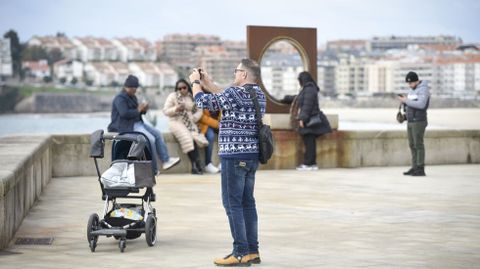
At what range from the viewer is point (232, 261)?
9.05 m

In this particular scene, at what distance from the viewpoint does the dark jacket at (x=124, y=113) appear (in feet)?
51.6

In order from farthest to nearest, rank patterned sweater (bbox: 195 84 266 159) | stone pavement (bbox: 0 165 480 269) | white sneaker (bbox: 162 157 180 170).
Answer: white sneaker (bbox: 162 157 180 170)
stone pavement (bbox: 0 165 480 269)
patterned sweater (bbox: 195 84 266 159)

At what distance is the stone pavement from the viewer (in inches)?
370

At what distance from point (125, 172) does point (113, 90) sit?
177 m

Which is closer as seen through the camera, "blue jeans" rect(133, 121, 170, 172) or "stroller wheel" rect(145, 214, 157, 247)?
"stroller wheel" rect(145, 214, 157, 247)

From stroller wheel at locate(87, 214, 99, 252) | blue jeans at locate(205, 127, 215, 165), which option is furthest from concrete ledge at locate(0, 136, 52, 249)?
blue jeans at locate(205, 127, 215, 165)

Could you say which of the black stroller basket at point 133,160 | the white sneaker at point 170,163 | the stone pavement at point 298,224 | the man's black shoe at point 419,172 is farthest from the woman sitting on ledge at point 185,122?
the black stroller basket at point 133,160

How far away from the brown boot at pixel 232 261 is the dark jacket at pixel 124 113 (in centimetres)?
680

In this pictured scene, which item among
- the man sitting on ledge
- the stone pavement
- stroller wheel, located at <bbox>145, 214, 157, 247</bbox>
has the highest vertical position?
the man sitting on ledge

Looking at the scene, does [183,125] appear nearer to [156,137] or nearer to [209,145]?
[209,145]

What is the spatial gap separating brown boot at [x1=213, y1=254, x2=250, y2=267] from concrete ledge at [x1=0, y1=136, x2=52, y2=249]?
1.74 metres

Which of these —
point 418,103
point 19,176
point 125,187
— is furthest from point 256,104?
point 418,103

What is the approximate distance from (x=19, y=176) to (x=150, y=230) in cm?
142

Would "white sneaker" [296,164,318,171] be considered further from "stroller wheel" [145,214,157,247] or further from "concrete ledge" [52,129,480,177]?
"stroller wheel" [145,214,157,247]
